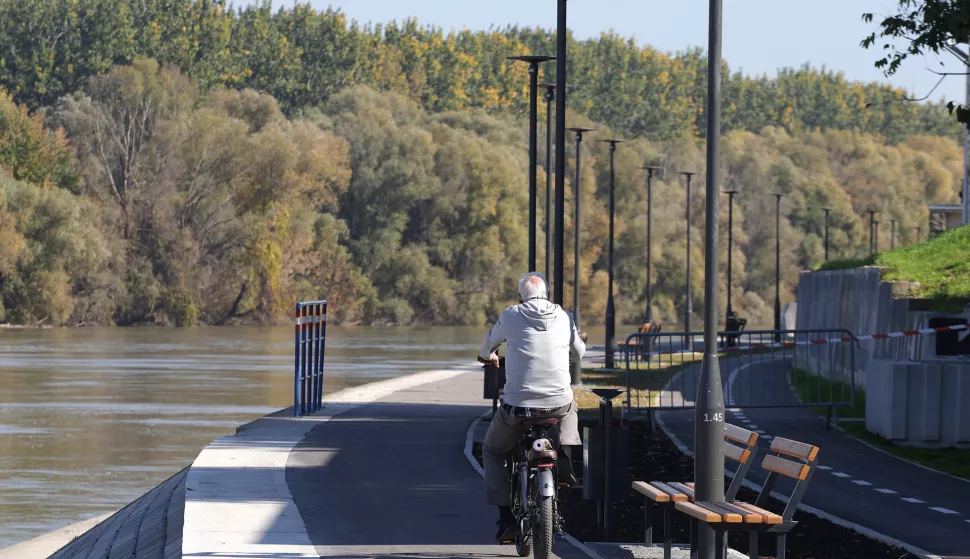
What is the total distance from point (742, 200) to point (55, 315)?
64.2m

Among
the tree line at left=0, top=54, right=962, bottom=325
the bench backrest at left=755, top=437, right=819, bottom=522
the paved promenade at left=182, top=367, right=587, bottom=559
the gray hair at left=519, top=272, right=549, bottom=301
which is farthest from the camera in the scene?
the tree line at left=0, top=54, right=962, bottom=325

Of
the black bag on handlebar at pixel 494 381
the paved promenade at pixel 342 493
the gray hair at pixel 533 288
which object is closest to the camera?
the gray hair at pixel 533 288

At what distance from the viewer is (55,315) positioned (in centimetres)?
9331

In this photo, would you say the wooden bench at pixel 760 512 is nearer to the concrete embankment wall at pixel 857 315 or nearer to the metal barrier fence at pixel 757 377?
the metal barrier fence at pixel 757 377

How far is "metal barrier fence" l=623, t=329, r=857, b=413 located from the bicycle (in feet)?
41.0

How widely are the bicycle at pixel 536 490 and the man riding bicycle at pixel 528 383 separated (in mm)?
93

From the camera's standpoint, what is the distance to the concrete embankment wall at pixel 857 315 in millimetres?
30047

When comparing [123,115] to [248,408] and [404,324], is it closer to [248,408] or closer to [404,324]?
[404,324]

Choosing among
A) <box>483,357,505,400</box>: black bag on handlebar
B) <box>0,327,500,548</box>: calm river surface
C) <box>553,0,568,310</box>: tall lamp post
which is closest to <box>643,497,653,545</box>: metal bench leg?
<box>483,357,505,400</box>: black bag on handlebar

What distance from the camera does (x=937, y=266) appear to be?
32.3 metres

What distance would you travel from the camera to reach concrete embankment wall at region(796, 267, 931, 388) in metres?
30.0

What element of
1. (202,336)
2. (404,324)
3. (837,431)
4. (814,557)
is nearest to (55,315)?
(202,336)

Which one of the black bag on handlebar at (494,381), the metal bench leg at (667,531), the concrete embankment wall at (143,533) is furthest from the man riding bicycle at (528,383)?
the black bag on handlebar at (494,381)

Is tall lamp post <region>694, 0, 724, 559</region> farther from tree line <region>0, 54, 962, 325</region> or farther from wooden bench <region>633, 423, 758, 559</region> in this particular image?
tree line <region>0, 54, 962, 325</region>
